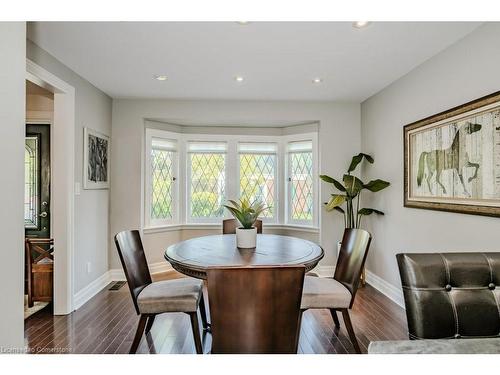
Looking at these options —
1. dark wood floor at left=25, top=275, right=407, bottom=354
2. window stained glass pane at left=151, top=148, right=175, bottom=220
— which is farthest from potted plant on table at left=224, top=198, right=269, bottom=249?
window stained glass pane at left=151, top=148, right=175, bottom=220

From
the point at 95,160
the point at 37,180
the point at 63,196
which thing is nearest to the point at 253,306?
the point at 63,196

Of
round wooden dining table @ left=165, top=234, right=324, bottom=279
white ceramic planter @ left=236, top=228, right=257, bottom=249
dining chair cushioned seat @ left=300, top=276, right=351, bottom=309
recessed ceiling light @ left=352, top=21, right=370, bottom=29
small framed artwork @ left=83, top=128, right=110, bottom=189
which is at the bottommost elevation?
dining chair cushioned seat @ left=300, top=276, right=351, bottom=309

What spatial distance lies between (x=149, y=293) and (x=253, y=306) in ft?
3.58

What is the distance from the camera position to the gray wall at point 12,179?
1.49 metres

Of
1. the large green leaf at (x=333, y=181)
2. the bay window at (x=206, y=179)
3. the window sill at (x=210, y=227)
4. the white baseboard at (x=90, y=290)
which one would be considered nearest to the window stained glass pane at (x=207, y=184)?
the bay window at (x=206, y=179)

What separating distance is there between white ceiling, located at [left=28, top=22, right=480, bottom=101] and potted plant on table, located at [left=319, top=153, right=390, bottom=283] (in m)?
0.98

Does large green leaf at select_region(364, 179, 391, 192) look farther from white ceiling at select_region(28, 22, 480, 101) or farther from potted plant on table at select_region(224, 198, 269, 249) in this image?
potted plant on table at select_region(224, 198, 269, 249)

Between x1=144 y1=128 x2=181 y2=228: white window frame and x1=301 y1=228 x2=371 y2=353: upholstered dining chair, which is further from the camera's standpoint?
x1=144 y1=128 x2=181 y2=228: white window frame

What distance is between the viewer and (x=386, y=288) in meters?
3.65

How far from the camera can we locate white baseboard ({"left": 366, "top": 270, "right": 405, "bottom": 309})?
333 cm

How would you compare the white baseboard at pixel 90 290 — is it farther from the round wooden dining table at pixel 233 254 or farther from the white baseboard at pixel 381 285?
the white baseboard at pixel 381 285

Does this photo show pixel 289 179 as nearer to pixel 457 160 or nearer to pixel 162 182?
pixel 162 182
